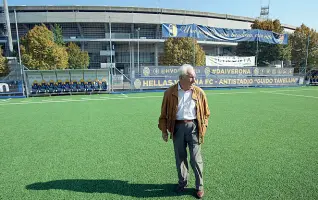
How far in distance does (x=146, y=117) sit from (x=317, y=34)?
45.3 m

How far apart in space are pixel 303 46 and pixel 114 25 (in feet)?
125

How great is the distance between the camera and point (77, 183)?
315cm

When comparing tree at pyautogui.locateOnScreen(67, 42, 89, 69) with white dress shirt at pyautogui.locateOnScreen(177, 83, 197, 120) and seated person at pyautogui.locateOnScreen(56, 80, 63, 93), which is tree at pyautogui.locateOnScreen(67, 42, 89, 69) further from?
white dress shirt at pyautogui.locateOnScreen(177, 83, 197, 120)

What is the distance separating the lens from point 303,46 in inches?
1476

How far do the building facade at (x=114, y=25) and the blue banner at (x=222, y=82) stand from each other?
75.6 feet

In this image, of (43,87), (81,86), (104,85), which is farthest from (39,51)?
(104,85)

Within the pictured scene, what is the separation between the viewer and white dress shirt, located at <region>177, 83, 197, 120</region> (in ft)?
8.88

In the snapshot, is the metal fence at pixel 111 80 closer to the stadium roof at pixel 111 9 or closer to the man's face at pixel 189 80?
the man's face at pixel 189 80

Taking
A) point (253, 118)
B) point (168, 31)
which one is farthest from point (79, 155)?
point (168, 31)

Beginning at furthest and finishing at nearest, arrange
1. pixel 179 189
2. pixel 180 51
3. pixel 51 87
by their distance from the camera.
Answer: pixel 180 51
pixel 51 87
pixel 179 189

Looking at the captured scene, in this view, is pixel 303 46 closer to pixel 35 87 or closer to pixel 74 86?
pixel 74 86

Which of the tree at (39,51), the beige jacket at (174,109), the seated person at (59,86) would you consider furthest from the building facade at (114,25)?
the beige jacket at (174,109)

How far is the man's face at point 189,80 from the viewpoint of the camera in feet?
8.34

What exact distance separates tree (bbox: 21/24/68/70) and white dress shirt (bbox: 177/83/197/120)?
98.9 feet
